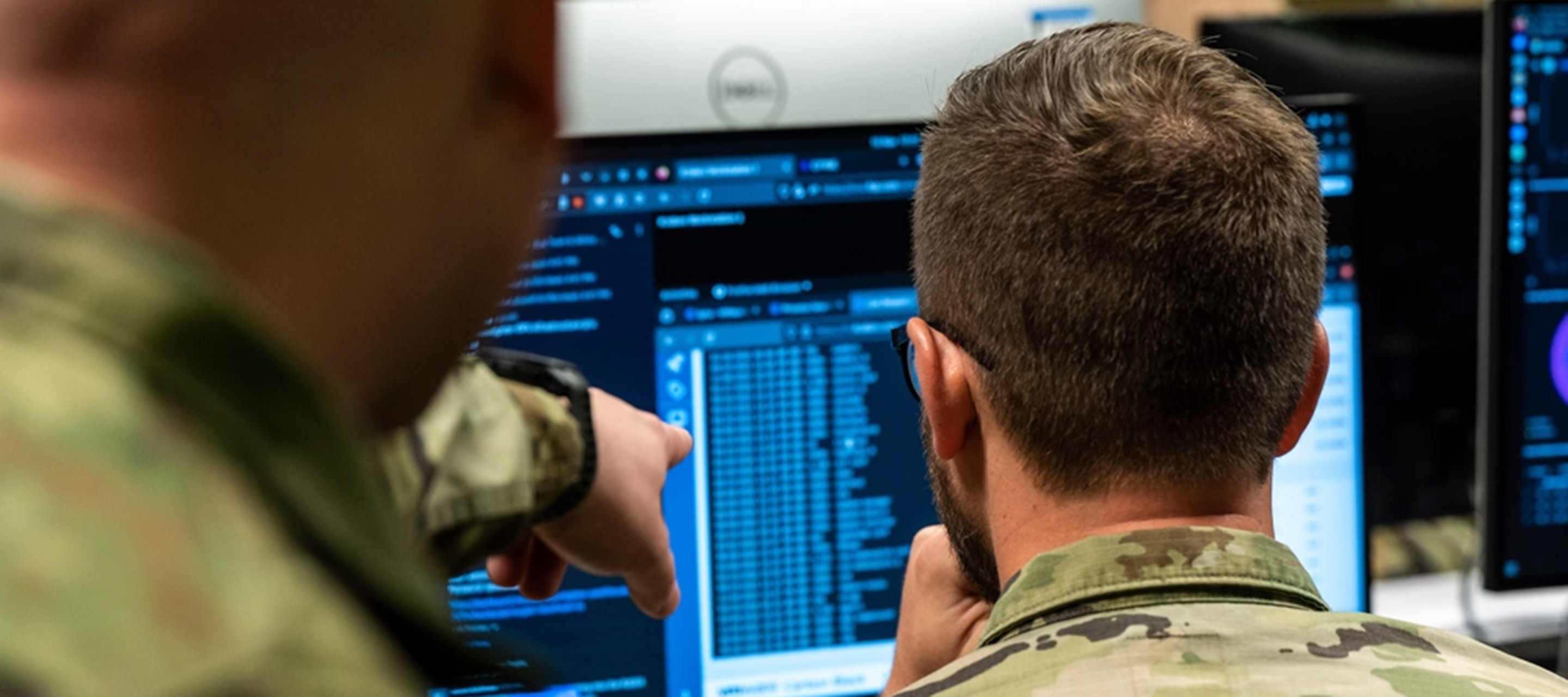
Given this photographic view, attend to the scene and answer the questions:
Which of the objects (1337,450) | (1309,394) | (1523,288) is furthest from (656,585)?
(1523,288)

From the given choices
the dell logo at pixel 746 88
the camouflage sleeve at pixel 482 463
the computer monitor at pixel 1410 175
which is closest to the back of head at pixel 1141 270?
the camouflage sleeve at pixel 482 463

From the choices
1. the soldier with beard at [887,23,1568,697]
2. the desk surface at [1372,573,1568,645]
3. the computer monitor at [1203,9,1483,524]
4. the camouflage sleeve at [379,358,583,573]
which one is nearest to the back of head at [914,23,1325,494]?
the soldier with beard at [887,23,1568,697]

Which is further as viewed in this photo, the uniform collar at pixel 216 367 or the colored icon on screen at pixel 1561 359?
the colored icon on screen at pixel 1561 359

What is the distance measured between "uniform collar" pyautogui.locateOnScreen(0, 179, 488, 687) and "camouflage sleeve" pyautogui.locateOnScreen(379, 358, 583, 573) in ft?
1.55

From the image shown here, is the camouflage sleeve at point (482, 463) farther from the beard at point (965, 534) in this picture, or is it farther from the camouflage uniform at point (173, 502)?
the camouflage uniform at point (173, 502)

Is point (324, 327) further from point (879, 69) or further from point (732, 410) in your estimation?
point (879, 69)

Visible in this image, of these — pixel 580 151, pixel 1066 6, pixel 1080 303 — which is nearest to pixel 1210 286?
pixel 1080 303

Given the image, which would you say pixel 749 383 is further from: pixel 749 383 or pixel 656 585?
pixel 656 585

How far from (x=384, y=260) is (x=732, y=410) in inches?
39.8

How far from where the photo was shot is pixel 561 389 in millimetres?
890

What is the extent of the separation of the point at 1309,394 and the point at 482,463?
0.59 meters

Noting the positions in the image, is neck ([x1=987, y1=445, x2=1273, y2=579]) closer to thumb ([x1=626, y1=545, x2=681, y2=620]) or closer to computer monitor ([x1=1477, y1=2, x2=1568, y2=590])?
thumb ([x1=626, y1=545, x2=681, y2=620])

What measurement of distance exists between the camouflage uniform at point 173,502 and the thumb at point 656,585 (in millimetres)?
666

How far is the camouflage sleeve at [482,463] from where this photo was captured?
2.39 ft
